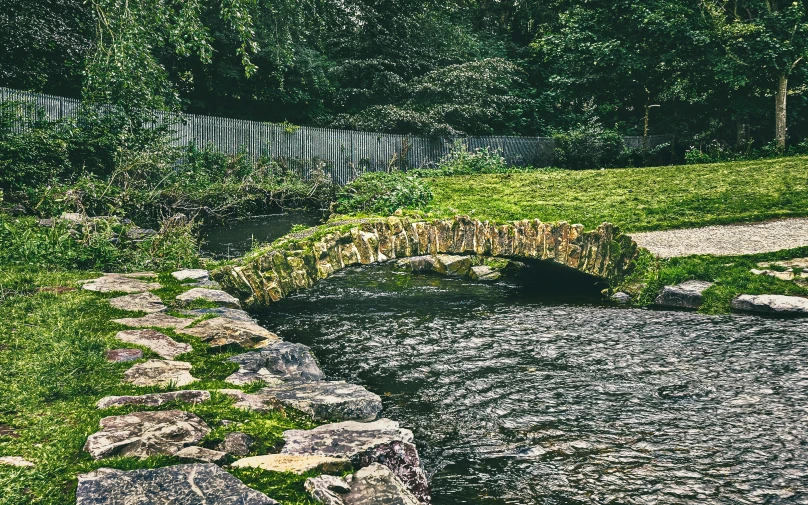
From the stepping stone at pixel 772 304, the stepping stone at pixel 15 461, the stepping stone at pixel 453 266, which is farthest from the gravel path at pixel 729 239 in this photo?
the stepping stone at pixel 15 461

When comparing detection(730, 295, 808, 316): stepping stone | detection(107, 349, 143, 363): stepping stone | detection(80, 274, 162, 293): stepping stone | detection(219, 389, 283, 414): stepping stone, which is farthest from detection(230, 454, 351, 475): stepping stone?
detection(730, 295, 808, 316): stepping stone

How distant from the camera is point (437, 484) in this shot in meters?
3.35

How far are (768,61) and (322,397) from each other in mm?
21495

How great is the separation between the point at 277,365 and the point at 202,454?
142 centimetres

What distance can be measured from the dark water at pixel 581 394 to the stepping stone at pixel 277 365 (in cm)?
77

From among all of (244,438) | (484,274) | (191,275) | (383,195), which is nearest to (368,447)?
(244,438)

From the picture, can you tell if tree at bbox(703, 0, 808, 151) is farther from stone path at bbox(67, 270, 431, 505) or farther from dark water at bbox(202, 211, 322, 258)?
stone path at bbox(67, 270, 431, 505)

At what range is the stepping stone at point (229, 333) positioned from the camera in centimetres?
402

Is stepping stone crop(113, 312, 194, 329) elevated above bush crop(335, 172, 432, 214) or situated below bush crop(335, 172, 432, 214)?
below

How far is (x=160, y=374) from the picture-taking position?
328 centimetres

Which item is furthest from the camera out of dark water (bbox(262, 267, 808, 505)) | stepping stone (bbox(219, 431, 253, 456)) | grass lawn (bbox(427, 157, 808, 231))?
grass lawn (bbox(427, 157, 808, 231))

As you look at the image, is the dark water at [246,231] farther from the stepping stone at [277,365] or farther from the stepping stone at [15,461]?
the stepping stone at [15,461]

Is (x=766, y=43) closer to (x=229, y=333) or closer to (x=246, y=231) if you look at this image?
(x=246, y=231)

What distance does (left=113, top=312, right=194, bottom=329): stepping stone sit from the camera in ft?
13.6
